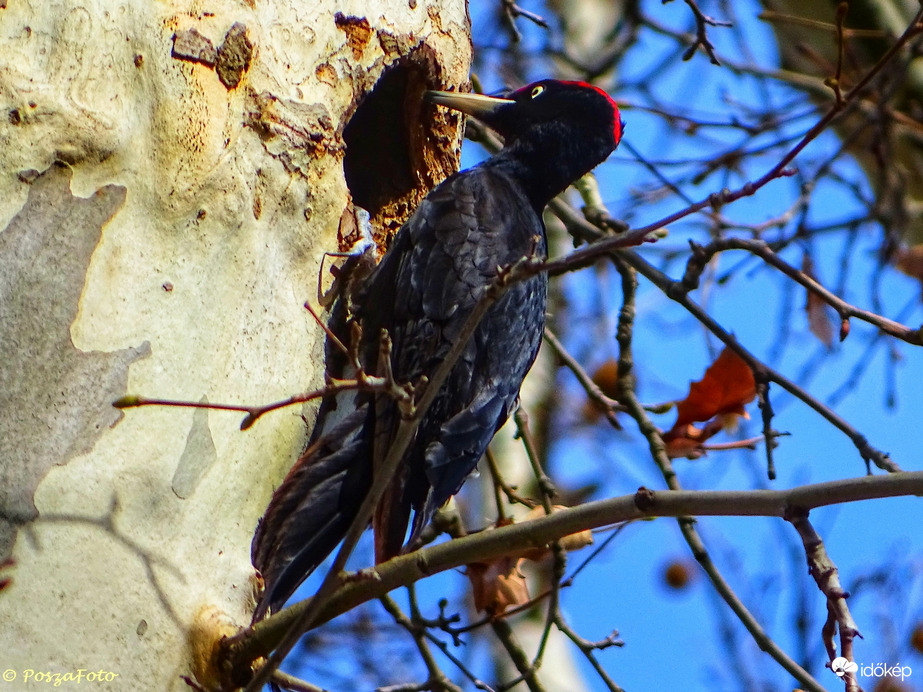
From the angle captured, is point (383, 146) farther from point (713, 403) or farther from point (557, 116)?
point (713, 403)

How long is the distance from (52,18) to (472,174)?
1.40 metres

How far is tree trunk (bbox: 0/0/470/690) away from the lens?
1714 millimetres

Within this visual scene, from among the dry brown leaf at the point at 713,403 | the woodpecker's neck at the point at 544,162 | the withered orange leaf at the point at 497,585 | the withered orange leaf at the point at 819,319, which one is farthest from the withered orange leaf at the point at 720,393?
the woodpecker's neck at the point at 544,162

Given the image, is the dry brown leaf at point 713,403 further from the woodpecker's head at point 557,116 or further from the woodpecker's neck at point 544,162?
the woodpecker's head at point 557,116

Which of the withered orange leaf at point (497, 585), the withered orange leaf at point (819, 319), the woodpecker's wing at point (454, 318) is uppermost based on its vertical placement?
the withered orange leaf at point (819, 319)

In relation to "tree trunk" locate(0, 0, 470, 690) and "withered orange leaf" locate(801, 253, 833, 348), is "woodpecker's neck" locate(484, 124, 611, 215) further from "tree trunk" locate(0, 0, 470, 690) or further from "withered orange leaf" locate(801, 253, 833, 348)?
"tree trunk" locate(0, 0, 470, 690)

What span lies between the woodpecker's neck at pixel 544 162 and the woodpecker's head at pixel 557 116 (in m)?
0.01

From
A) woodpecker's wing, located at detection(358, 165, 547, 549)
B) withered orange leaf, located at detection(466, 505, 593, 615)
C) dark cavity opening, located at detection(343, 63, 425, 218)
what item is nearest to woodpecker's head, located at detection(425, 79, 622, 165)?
dark cavity opening, located at detection(343, 63, 425, 218)

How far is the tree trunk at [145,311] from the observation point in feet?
5.62

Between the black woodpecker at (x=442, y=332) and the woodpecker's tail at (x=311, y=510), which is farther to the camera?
the black woodpecker at (x=442, y=332)

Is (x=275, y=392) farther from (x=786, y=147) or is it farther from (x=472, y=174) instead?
(x=786, y=147)

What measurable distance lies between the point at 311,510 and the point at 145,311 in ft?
1.91

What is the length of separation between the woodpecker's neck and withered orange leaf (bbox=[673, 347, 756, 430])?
0.91 m

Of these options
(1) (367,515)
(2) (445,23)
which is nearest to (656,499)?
(1) (367,515)
